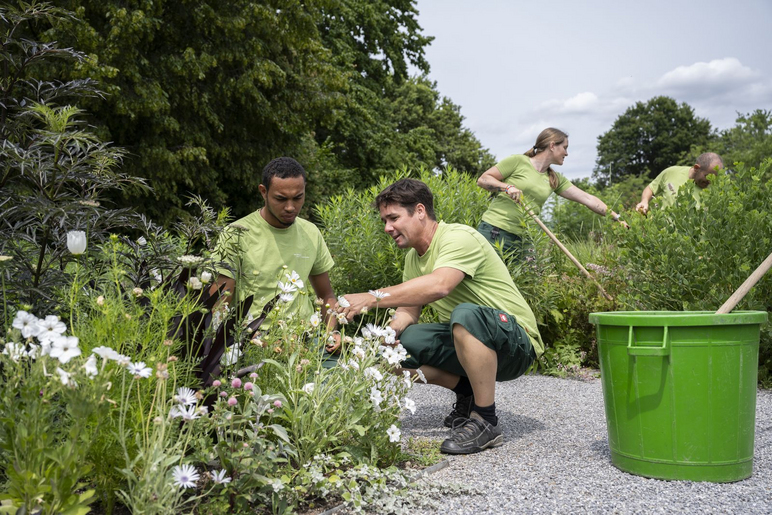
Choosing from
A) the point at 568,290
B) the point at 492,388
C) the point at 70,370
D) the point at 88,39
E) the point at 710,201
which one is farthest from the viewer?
the point at 88,39

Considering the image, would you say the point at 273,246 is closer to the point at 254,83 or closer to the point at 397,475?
the point at 397,475

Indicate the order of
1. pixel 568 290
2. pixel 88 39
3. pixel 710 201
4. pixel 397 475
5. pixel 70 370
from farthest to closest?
1. pixel 88 39
2. pixel 568 290
3. pixel 710 201
4. pixel 397 475
5. pixel 70 370

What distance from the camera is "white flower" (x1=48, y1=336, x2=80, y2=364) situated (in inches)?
66.1

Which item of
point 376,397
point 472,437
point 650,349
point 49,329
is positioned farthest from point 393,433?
point 49,329

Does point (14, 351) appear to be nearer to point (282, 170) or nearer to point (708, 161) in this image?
point (282, 170)

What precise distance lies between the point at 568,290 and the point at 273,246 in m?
3.46

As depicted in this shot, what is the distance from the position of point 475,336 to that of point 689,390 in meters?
0.99

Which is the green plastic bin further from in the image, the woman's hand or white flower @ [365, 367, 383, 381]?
the woman's hand

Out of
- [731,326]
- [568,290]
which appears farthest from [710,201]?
[731,326]

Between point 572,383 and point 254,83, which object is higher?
point 254,83

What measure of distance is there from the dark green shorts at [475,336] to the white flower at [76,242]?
1601mm

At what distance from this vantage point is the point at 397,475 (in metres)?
2.54

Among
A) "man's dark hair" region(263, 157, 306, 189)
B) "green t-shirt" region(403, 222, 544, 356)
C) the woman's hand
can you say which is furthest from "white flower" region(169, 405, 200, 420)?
the woman's hand

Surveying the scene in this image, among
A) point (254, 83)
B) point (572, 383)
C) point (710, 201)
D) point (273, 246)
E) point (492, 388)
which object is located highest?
point (254, 83)
